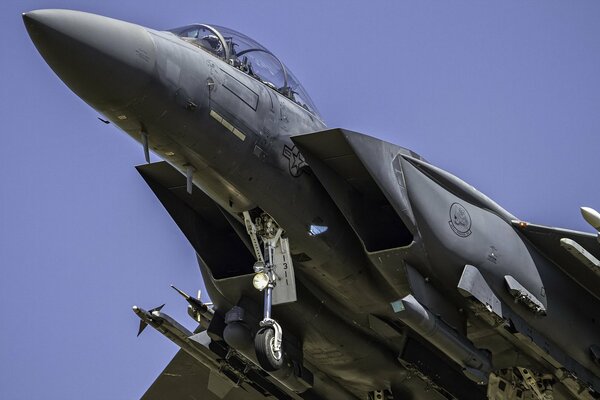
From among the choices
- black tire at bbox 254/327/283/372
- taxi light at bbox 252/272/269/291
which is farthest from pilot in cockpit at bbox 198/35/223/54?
black tire at bbox 254/327/283/372

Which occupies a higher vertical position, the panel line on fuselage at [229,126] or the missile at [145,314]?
the panel line on fuselage at [229,126]

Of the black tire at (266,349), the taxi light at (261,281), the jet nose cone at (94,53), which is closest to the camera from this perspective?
the jet nose cone at (94,53)

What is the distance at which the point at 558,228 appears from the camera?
1514 centimetres

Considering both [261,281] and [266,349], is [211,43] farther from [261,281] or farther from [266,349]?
Result: [266,349]

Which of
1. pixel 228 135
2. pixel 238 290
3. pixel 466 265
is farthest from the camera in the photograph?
pixel 238 290

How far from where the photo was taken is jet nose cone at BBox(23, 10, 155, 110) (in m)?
12.3

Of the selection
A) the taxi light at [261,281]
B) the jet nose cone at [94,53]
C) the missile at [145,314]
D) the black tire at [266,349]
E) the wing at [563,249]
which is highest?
the jet nose cone at [94,53]

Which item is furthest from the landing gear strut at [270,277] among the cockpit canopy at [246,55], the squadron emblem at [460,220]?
the squadron emblem at [460,220]

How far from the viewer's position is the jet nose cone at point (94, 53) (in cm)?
1234

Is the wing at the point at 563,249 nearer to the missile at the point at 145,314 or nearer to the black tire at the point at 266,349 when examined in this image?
the black tire at the point at 266,349

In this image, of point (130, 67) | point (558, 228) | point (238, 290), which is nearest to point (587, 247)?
point (558, 228)

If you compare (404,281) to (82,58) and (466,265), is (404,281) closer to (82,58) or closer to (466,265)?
(466,265)

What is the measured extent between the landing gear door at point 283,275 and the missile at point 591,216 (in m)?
3.20

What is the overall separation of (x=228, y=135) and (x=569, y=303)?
4746 mm
